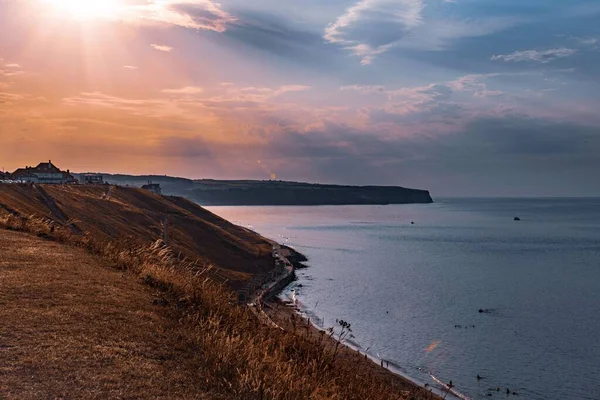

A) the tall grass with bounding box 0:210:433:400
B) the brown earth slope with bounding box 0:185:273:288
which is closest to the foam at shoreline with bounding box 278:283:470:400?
the tall grass with bounding box 0:210:433:400

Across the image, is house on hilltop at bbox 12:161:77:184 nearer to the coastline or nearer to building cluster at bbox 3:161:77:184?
building cluster at bbox 3:161:77:184

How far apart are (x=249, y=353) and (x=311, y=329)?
22159mm

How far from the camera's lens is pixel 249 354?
8.62 m

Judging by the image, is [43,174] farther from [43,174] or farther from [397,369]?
[397,369]

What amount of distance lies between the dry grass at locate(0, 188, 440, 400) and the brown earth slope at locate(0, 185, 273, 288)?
2684 centimetres

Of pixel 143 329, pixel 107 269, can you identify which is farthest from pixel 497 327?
pixel 143 329

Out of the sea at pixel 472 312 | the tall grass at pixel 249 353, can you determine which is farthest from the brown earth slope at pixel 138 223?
the tall grass at pixel 249 353

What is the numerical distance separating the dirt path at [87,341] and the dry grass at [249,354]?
13.6 inches

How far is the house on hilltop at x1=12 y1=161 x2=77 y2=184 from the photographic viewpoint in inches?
4729

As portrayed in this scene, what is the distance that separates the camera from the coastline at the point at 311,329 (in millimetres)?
12766

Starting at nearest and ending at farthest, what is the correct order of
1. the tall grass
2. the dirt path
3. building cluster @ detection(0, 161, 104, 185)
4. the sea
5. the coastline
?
the dirt path
the tall grass
the coastline
the sea
building cluster @ detection(0, 161, 104, 185)

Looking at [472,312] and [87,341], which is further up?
[87,341]

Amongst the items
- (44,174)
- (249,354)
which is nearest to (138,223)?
(249,354)

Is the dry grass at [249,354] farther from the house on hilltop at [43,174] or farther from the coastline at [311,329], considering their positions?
the house on hilltop at [43,174]
